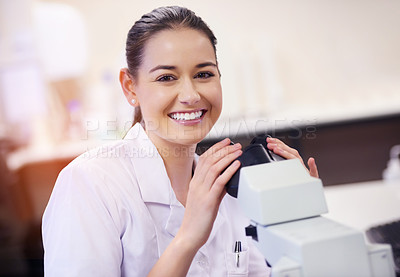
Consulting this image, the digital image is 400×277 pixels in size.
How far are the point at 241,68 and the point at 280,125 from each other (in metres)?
0.36

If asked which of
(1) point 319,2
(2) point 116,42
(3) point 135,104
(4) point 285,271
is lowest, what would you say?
(4) point 285,271

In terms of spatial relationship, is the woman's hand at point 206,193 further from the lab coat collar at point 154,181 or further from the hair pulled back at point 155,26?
the hair pulled back at point 155,26

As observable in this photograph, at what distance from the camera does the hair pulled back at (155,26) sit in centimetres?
81

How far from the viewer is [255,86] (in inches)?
81.8

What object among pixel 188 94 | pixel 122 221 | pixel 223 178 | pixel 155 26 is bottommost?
pixel 122 221

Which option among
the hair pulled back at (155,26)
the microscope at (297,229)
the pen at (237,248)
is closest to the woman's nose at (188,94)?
the hair pulled back at (155,26)

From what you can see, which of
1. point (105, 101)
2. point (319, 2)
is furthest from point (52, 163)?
point (319, 2)

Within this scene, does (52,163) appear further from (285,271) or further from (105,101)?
(285,271)

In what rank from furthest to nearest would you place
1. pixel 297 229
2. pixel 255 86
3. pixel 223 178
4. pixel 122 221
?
pixel 255 86, pixel 122 221, pixel 223 178, pixel 297 229

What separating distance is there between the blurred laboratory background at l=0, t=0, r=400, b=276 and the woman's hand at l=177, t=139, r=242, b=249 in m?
1.28

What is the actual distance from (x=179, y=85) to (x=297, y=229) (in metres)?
0.40

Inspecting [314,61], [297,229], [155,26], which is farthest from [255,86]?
[297,229]

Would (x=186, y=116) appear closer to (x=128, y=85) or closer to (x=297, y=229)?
(x=128, y=85)

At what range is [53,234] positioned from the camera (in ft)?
2.37
